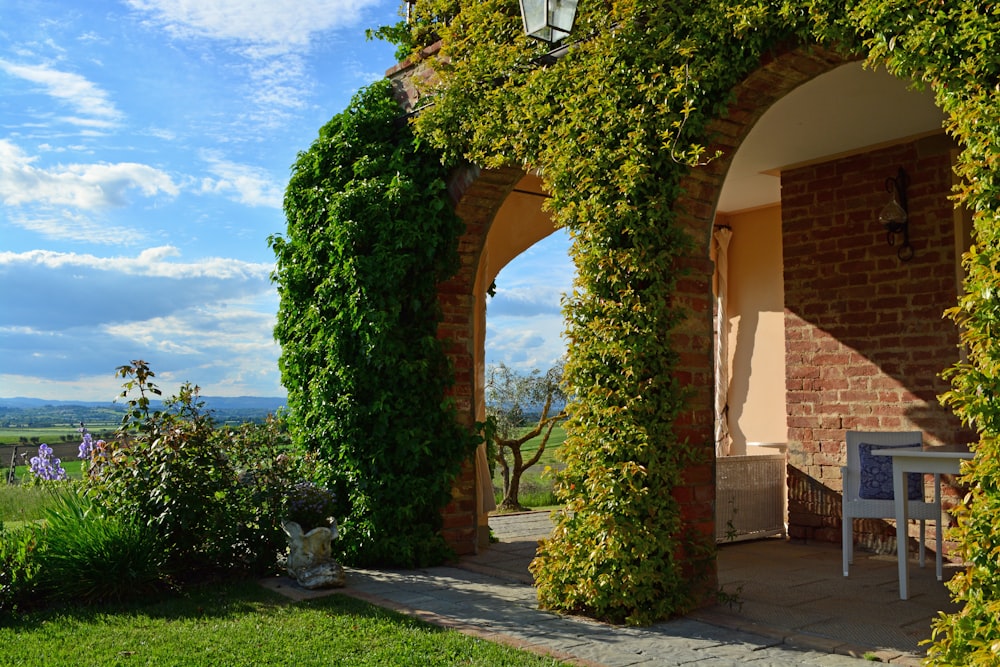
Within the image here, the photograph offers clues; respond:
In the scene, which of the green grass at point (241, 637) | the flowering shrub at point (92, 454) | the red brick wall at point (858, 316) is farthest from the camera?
the red brick wall at point (858, 316)

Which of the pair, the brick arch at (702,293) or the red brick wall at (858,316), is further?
the red brick wall at (858,316)

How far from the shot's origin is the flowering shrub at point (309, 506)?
5809 mm

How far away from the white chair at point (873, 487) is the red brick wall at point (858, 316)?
834 mm

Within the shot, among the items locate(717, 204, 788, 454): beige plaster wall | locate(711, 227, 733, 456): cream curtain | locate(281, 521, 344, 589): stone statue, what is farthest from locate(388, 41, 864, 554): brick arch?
locate(711, 227, 733, 456): cream curtain

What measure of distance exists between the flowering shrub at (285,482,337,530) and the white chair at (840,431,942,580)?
3298 mm

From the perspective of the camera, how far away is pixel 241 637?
13.9 ft

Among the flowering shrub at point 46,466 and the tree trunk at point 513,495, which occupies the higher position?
the flowering shrub at point 46,466

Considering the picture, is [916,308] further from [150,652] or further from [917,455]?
[150,652]

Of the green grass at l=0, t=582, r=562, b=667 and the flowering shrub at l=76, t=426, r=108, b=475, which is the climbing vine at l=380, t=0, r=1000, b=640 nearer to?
the green grass at l=0, t=582, r=562, b=667

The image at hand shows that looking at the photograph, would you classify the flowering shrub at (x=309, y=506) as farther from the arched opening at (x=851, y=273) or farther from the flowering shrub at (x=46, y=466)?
the arched opening at (x=851, y=273)

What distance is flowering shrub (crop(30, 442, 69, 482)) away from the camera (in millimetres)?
6539

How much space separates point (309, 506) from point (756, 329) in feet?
15.6

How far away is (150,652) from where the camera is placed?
13.1 feet

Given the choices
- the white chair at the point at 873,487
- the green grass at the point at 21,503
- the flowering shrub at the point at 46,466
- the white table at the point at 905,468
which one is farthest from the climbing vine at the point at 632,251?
the green grass at the point at 21,503
